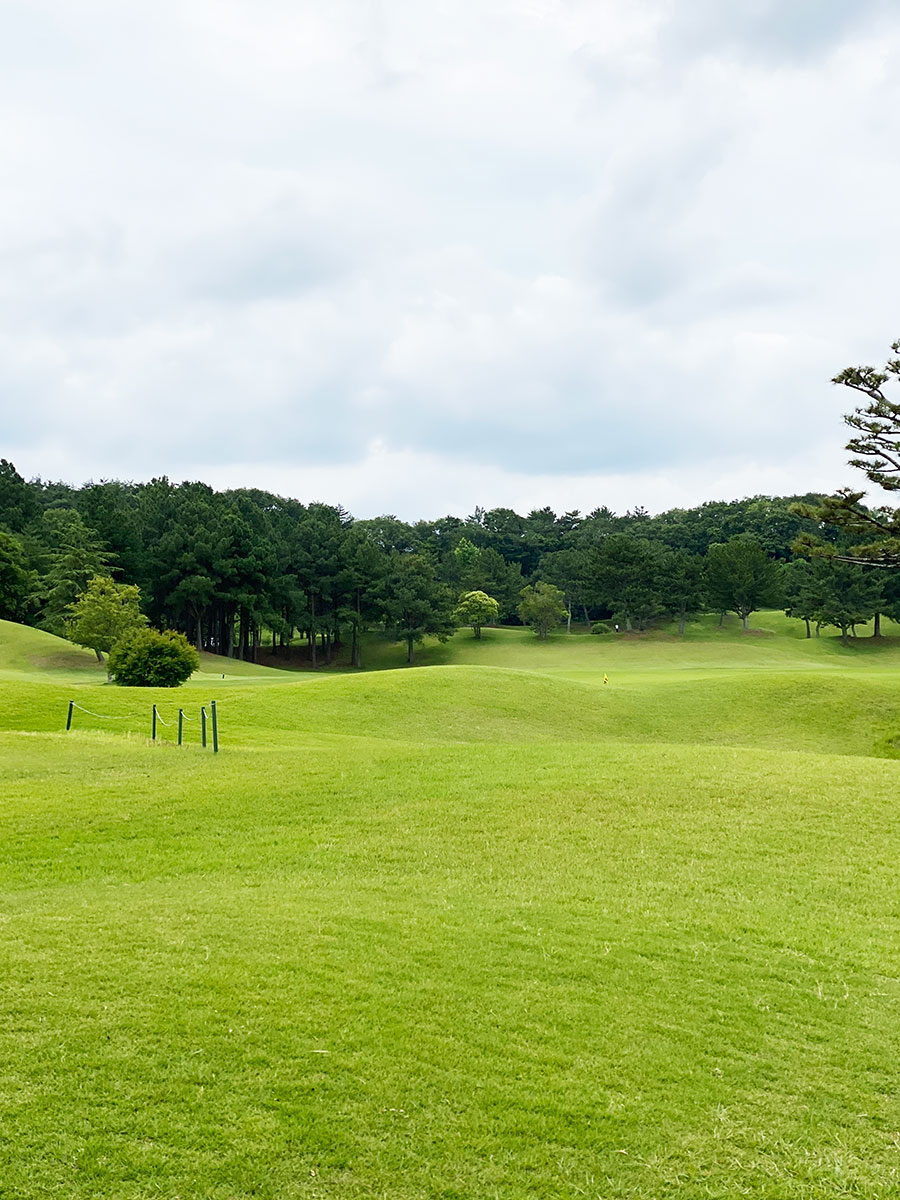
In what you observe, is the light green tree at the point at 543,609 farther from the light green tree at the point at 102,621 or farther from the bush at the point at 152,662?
the bush at the point at 152,662

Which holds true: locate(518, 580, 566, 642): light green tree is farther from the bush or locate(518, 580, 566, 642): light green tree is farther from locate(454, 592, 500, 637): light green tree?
the bush

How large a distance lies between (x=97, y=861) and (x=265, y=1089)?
24.3 feet

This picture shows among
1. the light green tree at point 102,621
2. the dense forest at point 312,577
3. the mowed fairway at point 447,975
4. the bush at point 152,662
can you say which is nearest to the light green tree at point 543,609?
the dense forest at point 312,577

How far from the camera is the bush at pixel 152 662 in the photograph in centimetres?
3634

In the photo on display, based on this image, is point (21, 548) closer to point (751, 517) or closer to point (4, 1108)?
point (4, 1108)

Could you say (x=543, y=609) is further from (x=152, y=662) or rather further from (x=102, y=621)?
(x=152, y=662)

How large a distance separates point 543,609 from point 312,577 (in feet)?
75.0

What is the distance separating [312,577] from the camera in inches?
3371

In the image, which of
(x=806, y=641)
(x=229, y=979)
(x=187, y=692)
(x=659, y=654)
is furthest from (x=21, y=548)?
(x=229, y=979)

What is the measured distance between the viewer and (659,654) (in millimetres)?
73062

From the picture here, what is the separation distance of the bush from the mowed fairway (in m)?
16.3

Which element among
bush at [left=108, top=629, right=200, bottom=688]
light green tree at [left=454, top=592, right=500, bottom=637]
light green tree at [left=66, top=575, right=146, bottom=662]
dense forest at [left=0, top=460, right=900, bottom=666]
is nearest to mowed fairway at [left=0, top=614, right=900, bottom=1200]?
bush at [left=108, top=629, right=200, bottom=688]

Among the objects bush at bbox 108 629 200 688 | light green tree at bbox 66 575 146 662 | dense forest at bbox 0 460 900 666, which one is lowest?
bush at bbox 108 629 200 688

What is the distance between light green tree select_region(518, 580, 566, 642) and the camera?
85375mm
